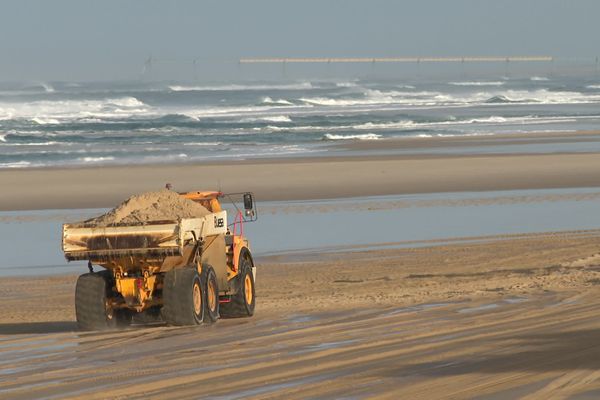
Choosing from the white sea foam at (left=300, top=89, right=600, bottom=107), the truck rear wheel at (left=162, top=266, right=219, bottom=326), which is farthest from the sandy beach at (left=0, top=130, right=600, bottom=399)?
the white sea foam at (left=300, top=89, right=600, bottom=107)

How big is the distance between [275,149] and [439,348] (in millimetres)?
36849

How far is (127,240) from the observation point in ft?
40.5

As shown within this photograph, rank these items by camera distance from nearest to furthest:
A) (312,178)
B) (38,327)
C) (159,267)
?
(159,267)
(38,327)
(312,178)

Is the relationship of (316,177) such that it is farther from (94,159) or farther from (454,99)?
(454,99)

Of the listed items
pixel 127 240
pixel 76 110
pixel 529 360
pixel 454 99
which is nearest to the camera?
pixel 529 360

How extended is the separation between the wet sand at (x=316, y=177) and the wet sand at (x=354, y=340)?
39.3ft

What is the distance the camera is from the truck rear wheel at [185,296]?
1257 centimetres

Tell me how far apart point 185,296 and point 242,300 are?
1.30m

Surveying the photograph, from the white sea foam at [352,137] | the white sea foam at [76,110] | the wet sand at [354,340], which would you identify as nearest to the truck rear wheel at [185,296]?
the wet sand at [354,340]

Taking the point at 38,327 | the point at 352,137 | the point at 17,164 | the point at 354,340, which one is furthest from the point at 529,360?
the point at 352,137

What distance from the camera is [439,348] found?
1047cm

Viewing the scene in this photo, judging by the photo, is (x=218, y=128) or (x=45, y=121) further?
(x=45, y=121)

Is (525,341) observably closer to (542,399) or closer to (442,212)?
(542,399)

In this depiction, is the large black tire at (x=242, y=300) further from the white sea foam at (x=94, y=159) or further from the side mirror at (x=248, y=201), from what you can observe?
the white sea foam at (x=94, y=159)
